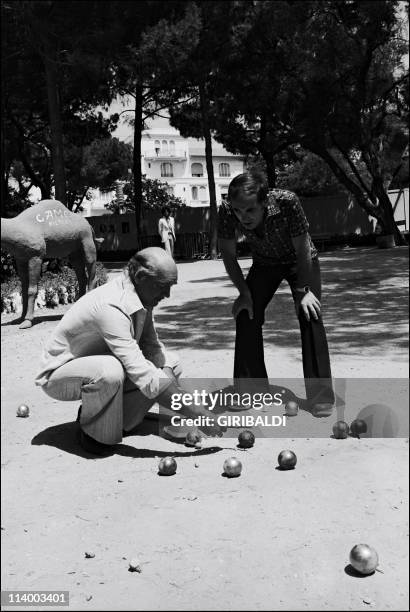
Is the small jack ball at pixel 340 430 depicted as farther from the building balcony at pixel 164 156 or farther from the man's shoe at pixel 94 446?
the building balcony at pixel 164 156

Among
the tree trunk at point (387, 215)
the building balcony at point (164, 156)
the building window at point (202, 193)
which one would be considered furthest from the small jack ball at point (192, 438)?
the building balcony at point (164, 156)

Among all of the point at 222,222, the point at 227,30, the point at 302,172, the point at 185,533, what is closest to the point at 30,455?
the point at 185,533

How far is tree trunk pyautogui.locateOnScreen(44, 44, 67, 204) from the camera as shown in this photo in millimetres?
16359

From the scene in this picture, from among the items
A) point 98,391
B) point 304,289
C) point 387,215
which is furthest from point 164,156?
point 98,391

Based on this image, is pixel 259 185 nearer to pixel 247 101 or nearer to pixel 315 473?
pixel 315 473

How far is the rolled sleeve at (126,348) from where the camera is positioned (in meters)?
4.13

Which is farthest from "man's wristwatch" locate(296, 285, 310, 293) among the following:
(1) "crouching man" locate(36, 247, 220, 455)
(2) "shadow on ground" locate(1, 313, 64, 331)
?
(2) "shadow on ground" locate(1, 313, 64, 331)

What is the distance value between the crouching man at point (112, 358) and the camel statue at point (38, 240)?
5.31 metres

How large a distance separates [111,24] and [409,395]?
1351cm

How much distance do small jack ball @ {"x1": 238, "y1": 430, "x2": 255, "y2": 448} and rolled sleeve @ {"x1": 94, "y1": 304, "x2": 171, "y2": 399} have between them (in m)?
0.64

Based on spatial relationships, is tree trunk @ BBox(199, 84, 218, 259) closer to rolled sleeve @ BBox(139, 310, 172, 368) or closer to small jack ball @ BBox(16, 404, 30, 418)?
small jack ball @ BBox(16, 404, 30, 418)

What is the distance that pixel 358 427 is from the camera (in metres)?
4.50

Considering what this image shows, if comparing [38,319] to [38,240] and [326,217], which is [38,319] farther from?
[326,217]

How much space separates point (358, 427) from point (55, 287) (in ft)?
28.2
